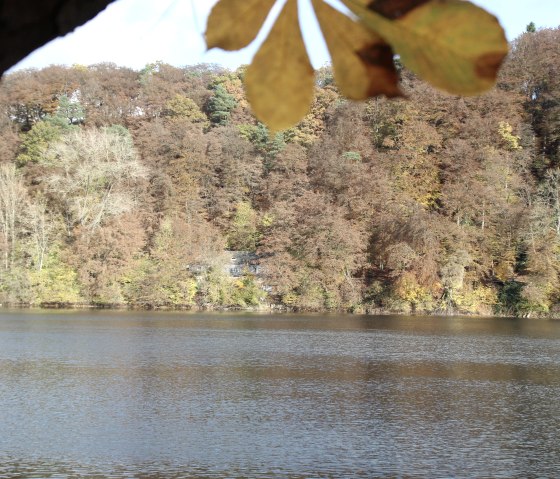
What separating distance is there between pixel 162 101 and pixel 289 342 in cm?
1248

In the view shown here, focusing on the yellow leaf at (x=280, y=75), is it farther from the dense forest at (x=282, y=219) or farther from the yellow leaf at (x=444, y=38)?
the dense forest at (x=282, y=219)

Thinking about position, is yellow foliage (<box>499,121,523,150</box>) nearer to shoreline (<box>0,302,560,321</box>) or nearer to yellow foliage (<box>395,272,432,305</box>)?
yellow foliage (<box>395,272,432,305</box>)

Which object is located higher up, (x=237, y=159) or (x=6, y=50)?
(x=237, y=159)

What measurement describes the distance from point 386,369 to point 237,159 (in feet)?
52.5

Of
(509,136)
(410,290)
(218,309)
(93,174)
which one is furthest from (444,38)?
(218,309)

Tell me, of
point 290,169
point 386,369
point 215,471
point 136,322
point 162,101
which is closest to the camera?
point 215,471

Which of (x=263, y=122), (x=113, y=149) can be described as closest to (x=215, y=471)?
(x=263, y=122)

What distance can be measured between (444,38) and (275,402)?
1316 cm

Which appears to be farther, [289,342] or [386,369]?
[289,342]

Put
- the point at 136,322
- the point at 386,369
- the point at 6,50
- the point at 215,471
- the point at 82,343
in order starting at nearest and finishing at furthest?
the point at 6,50 < the point at 215,471 < the point at 386,369 < the point at 82,343 < the point at 136,322

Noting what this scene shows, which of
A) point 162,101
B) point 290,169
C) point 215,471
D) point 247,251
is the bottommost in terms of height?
point 215,471

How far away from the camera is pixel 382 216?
93.4 ft

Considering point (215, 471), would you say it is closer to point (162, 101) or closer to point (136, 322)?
point (136, 322)

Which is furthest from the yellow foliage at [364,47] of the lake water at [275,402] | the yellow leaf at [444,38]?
the lake water at [275,402]
